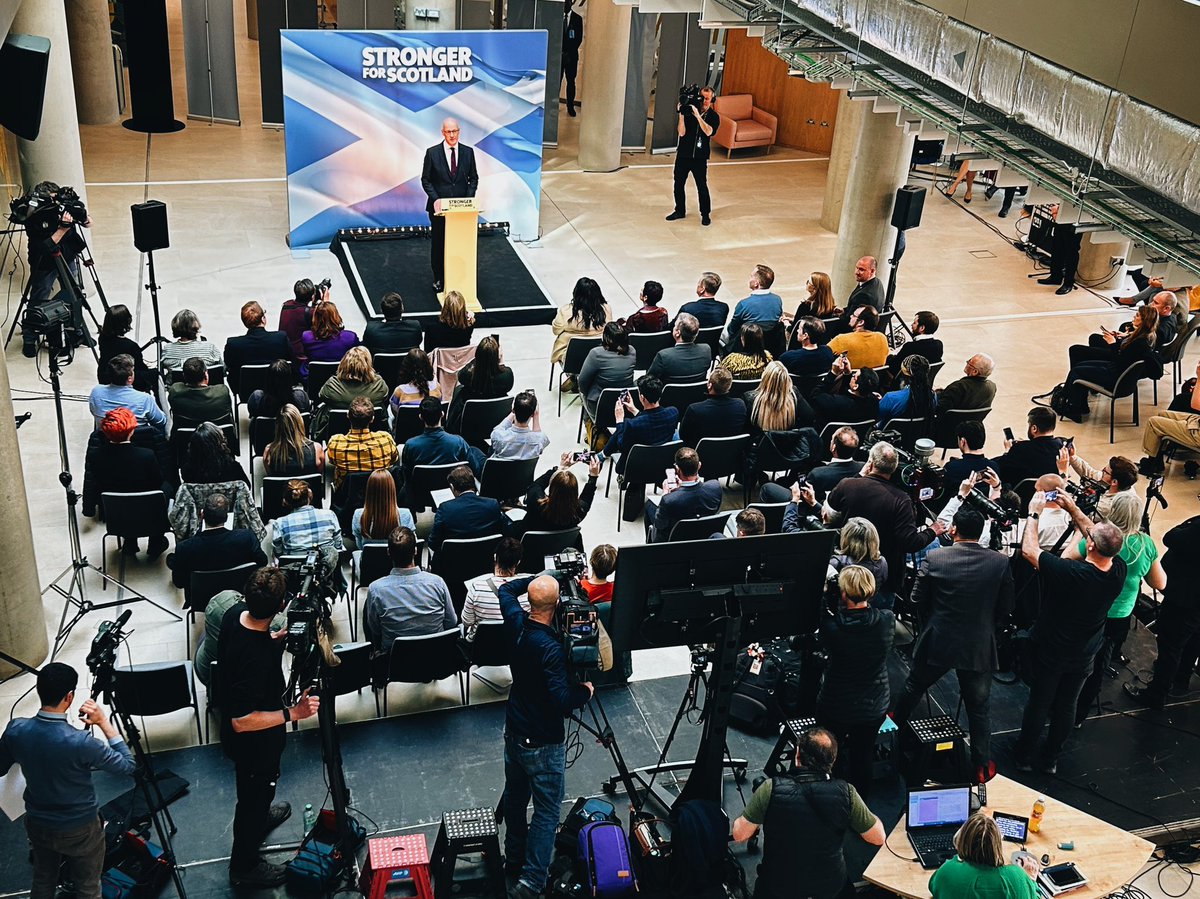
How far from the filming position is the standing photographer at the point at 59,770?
532cm

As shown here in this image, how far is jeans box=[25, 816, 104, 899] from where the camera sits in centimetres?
552

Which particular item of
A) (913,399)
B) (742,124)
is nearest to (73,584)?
(913,399)

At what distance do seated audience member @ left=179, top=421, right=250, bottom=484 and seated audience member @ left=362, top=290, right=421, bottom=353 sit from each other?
2.36m

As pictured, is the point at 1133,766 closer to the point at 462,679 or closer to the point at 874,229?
the point at 462,679

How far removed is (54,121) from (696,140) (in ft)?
23.9

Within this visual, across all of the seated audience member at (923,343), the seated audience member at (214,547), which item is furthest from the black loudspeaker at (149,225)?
the seated audience member at (923,343)

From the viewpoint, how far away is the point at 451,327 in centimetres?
1039

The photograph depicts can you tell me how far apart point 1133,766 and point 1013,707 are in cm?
77

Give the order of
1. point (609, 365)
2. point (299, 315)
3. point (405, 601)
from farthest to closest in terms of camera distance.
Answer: point (299, 315) → point (609, 365) → point (405, 601)

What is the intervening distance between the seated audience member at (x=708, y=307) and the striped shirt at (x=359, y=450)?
360 cm

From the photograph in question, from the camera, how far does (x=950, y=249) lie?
1612cm

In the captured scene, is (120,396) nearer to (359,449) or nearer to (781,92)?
(359,449)

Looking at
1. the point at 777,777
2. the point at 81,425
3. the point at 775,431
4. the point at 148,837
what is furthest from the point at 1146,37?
the point at 81,425

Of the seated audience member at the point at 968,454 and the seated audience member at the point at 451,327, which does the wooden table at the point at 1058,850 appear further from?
the seated audience member at the point at 451,327
